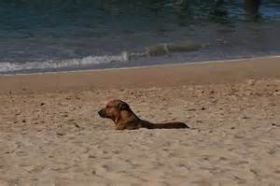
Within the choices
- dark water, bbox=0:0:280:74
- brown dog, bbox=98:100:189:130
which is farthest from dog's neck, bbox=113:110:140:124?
dark water, bbox=0:0:280:74

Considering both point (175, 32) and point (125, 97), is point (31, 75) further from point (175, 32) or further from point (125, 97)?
point (175, 32)

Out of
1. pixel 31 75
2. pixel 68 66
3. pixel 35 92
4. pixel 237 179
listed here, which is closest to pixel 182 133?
pixel 237 179

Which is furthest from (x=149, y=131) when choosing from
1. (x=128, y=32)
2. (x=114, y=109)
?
(x=128, y=32)

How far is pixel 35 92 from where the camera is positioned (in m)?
12.0

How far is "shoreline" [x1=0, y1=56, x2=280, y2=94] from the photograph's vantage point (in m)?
12.5

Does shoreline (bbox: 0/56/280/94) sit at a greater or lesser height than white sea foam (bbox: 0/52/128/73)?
lesser

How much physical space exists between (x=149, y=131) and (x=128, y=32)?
12570 mm

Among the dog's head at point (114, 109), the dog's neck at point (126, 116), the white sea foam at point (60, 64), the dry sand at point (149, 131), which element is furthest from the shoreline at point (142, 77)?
the dog's neck at point (126, 116)

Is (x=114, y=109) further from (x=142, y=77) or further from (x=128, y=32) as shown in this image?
(x=128, y=32)

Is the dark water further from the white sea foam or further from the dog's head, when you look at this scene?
the dog's head

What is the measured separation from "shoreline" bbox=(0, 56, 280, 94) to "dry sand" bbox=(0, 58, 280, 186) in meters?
0.02

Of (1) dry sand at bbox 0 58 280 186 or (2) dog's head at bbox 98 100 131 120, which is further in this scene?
(2) dog's head at bbox 98 100 131 120

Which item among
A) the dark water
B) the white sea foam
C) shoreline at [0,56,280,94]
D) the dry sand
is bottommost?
the dry sand

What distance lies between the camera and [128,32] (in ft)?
66.8
